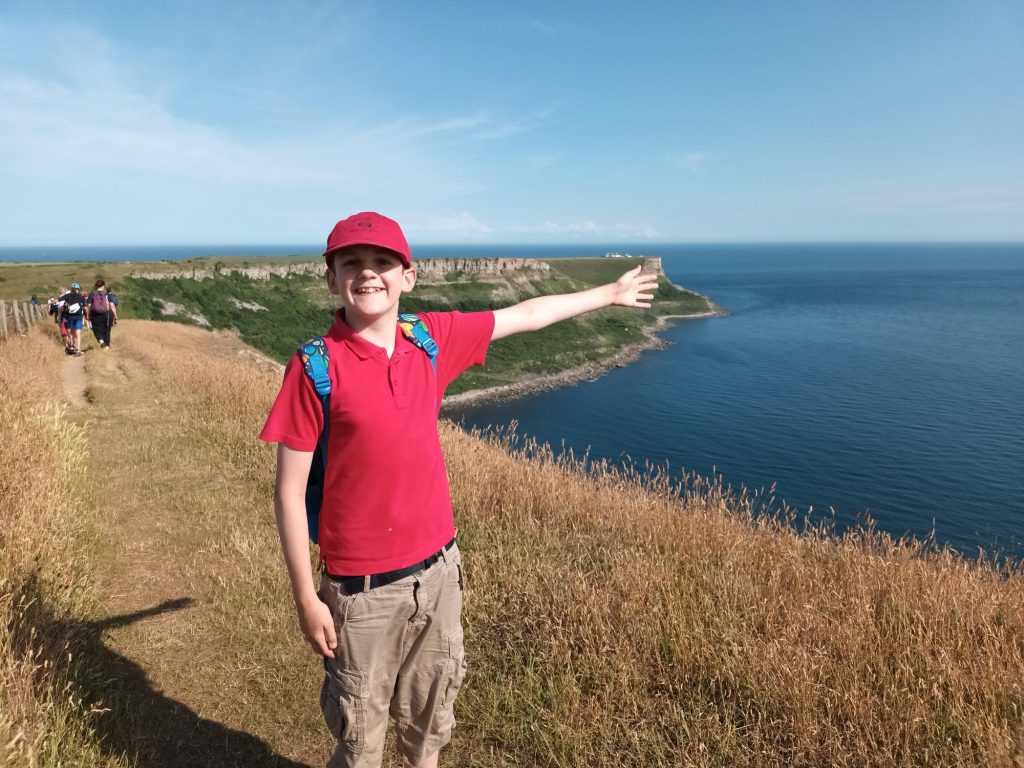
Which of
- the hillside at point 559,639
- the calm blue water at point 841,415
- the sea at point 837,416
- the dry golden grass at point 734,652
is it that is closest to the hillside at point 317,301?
the sea at point 837,416

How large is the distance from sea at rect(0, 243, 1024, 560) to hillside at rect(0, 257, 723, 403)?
575cm

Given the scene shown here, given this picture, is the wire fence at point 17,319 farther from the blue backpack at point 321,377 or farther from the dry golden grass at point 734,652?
the blue backpack at point 321,377

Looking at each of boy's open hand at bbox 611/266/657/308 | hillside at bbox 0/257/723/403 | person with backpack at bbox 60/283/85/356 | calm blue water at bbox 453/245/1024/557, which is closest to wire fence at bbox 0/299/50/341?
person with backpack at bbox 60/283/85/356

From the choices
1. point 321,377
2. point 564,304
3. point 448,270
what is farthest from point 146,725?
point 448,270

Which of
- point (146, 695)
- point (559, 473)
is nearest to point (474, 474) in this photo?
point (559, 473)

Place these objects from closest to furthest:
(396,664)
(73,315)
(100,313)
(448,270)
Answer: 1. (396,664)
2. (73,315)
3. (100,313)
4. (448,270)

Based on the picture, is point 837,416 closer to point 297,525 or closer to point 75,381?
point 75,381

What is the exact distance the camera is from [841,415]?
46.7 metres

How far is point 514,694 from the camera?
11.6 feet

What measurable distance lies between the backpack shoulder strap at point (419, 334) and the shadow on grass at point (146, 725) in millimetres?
2490

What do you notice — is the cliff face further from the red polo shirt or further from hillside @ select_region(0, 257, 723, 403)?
the red polo shirt

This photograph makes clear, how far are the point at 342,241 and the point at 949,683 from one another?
152 inches

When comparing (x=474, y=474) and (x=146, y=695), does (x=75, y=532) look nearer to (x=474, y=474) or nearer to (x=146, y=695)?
(x=146, y=695)

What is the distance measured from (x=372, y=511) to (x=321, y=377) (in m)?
0.55
